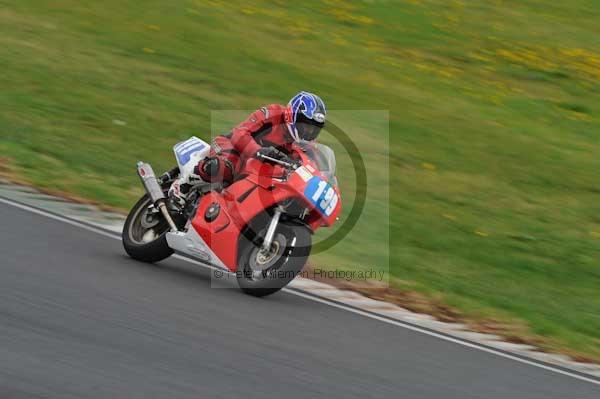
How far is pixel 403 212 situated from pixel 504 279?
2.22 m

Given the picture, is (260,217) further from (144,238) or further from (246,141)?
(144,238)

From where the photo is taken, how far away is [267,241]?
8391mm

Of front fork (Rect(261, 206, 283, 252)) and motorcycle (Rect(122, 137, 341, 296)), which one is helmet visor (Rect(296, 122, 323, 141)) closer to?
motorcycle (Rect(122, 137, 341, 296))

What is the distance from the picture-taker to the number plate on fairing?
8.38m

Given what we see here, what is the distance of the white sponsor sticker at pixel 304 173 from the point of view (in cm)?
842

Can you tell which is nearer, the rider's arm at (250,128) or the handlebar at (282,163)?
the handlebar at (282,163)

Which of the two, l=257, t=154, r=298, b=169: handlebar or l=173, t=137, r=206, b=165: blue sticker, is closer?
l=257, t=154, r=298, b=169: handlebar

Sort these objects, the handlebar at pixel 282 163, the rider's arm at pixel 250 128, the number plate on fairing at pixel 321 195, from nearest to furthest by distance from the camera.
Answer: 1. the number plate on fairing at pixel 321 195
2. the handlebar at pixel 282 163
3. the rider's arm at pixel 250 128

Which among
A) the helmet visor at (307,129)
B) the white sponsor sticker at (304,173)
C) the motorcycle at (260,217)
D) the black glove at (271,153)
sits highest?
the helmet visor at (307,129)

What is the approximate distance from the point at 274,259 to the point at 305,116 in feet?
4.11

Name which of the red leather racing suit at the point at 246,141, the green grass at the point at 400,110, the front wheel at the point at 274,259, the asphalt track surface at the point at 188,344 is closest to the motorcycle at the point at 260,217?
the front wheel at the point at 274,259

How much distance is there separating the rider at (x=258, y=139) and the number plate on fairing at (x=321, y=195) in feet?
1.43

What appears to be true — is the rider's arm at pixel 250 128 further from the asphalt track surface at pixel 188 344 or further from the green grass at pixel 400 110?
the green grass at pixel 400 110

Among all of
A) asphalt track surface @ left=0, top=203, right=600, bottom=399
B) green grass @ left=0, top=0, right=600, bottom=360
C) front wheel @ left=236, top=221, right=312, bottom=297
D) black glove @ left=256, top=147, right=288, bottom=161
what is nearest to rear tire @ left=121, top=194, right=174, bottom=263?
asphalt track surface @ left=0, top=203, right=600, bottom=399
